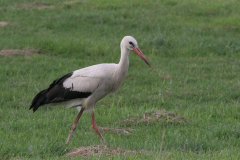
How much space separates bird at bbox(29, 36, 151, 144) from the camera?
5691mm

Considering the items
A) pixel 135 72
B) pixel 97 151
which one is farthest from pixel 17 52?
pixel 97 151

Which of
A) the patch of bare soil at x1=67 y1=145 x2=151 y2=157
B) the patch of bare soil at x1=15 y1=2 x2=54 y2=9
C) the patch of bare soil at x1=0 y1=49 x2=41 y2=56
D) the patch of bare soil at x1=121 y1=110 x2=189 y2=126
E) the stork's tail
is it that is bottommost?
the patch of bare soil at x1=121 y1=110 x2=189 y2=126

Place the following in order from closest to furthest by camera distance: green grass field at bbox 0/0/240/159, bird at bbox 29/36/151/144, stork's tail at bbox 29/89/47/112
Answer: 1. green grass field at bbox 0/0/240/159
2. bird at bbox 29/36/151/144
3. stork's tail at bbox 29/89/47/112

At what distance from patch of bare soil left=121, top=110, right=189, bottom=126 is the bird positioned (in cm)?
81

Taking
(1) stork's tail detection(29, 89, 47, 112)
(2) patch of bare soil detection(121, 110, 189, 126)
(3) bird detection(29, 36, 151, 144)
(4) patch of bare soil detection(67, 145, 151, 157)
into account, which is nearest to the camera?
(4) patch of bare soil detection(67, 145, 151, 157)

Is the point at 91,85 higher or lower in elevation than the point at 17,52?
higher

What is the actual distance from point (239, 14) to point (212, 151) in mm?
11679

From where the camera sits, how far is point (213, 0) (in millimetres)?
17609

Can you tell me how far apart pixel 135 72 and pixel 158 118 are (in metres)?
3.39

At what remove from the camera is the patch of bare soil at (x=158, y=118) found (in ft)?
21.0

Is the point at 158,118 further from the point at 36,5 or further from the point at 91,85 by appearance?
the point at 36,5

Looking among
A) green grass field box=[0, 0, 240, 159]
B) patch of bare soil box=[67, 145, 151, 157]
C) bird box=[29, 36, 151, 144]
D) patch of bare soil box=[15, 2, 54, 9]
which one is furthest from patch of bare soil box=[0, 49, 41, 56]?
patch of bare soil box=[67, 145, 151, 157]

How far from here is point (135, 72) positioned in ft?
31.9

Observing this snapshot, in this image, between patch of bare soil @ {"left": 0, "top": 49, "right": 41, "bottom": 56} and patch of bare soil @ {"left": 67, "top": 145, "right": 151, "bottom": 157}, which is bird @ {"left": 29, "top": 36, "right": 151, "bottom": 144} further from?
patch of bare soil @ {"left": 0, "top": 49, "right": 41, "bottom": 56}
